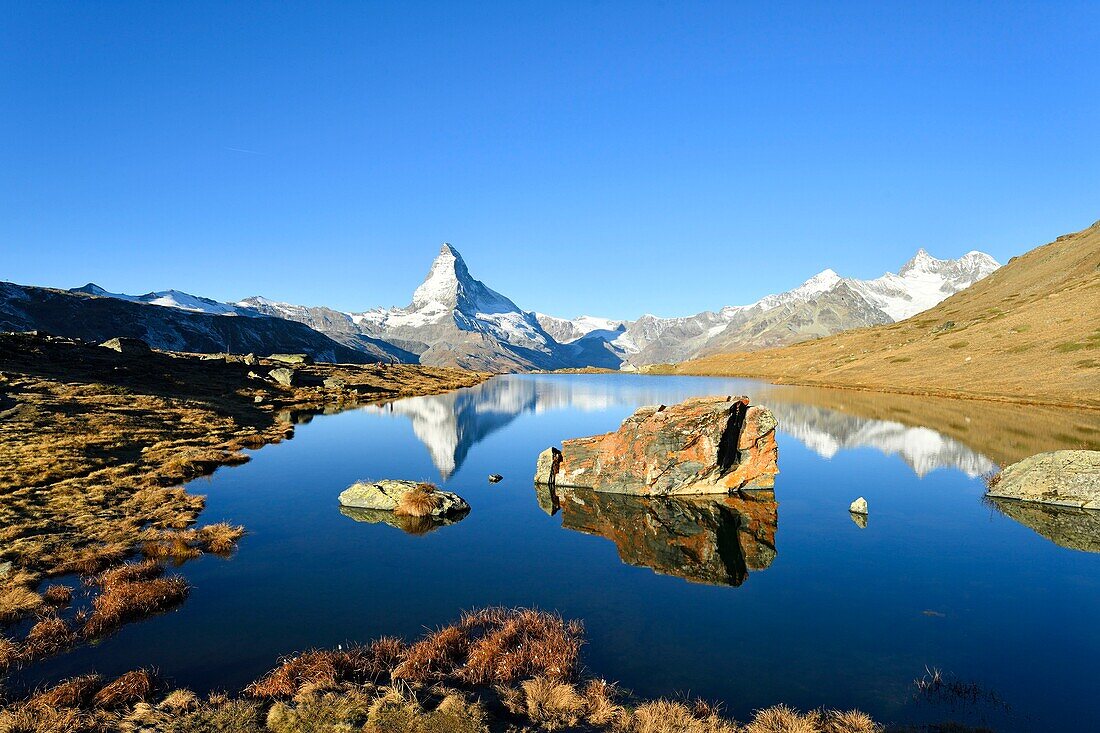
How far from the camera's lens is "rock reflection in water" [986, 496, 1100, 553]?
27453mm

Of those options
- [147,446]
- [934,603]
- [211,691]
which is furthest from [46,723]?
[147,446]

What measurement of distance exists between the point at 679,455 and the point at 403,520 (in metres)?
19.8

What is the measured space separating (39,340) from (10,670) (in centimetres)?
10830

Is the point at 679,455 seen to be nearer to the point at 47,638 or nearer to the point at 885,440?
the point at 47,638

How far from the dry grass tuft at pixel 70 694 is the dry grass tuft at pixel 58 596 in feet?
21.6

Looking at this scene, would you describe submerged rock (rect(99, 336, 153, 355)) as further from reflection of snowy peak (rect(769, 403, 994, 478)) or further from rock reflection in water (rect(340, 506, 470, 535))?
reflection of snowy peak (rect(769, 403, 994, 478))

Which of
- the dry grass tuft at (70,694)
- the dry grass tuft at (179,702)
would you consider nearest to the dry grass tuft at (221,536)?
the dry grass tuft at (70,694)

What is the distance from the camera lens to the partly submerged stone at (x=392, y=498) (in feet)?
107

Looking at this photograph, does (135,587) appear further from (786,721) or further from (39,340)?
(39,340)

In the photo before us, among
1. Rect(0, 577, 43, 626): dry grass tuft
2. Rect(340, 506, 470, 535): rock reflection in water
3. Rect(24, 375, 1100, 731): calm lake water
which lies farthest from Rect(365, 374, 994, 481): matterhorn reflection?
Rect(0, 577, 43, 626): dry grass tuft

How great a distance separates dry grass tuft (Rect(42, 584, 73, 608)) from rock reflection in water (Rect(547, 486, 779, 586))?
2237 cm

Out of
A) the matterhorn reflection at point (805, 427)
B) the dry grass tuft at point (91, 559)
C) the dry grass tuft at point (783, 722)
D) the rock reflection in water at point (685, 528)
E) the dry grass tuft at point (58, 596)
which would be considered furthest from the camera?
the matterhorn reflection at point (805, 427)

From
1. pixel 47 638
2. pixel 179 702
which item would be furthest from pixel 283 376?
pixel 179 702

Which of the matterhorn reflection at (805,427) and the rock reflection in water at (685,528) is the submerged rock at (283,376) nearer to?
the matterhorn reflection at (805,427)
